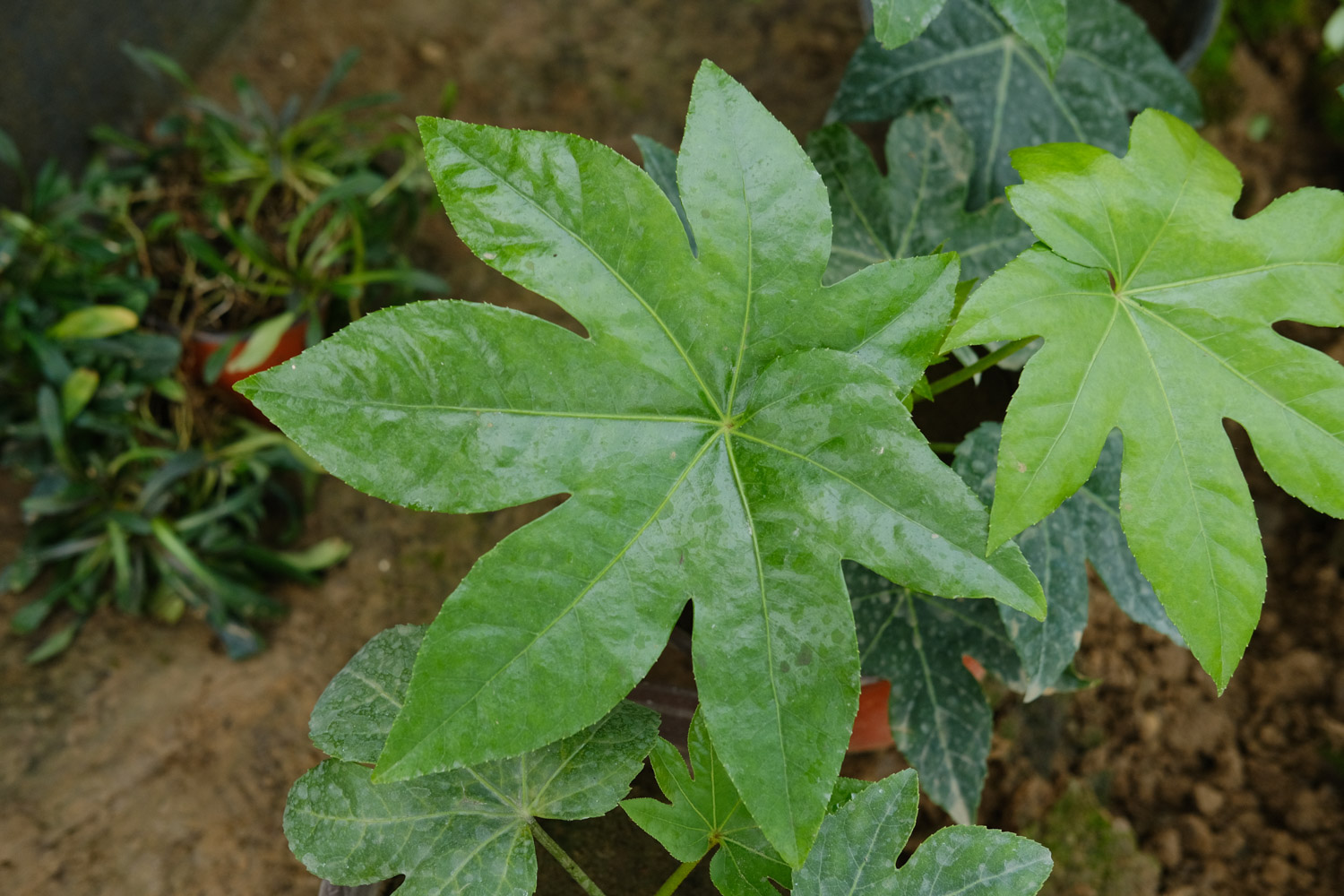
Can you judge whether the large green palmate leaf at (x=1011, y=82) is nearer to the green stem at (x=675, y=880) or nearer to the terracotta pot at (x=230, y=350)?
the green stem at (x=675, y=880)

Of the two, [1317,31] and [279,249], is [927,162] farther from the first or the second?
[1317,31]

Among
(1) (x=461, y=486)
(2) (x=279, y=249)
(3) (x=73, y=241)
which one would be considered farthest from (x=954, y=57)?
(3) (x=73, y=241)

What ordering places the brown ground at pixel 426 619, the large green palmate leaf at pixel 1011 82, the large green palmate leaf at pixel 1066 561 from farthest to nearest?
the brown ground at pixel 426 619, the large green palmate leaf at pixel 1011 82, the large green palmate leaf at pixel 1066 561

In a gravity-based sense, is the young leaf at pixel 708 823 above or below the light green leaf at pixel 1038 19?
below

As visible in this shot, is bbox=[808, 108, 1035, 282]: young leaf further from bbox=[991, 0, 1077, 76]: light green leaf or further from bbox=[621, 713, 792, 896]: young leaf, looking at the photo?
bbox=[621, 713, 792, 896]: young leaf

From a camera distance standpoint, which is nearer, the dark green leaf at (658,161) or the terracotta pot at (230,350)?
the dark green leaf at (658,161)

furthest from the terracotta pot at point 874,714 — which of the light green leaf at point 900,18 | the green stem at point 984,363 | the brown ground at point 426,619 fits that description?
the light green leaf at point 900,18
